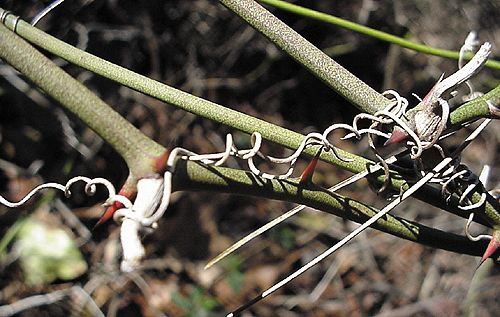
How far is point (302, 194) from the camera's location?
0.53 metres

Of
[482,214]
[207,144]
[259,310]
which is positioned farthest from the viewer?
[207,144]

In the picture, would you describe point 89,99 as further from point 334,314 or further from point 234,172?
point 334,314

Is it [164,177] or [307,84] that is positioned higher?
[307,84]

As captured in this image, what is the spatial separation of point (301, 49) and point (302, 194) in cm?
11

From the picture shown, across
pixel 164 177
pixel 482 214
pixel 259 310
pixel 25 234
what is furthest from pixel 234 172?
pixel 259 310

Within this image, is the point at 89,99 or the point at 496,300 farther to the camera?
the point at 496,300

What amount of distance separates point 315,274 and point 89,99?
4.50 ft

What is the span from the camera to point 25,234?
4.81ft

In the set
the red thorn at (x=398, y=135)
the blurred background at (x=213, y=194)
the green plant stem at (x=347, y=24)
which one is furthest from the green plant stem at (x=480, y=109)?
the blurred background at (x=213, y=194)

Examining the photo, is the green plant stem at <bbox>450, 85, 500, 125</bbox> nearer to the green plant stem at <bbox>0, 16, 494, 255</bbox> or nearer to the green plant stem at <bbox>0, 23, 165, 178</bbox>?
the green plant stem at <bbox>0, 16, 494, 255</bbox>

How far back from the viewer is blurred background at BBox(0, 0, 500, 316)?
1.51m

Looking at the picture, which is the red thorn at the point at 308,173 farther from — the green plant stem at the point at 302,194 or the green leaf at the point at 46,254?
the green leaf at the point at 46,254

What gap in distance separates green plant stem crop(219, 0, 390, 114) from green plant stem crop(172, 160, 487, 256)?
80 millimetres

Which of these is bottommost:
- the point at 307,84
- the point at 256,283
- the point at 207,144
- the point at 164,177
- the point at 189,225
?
the point at 164,177
